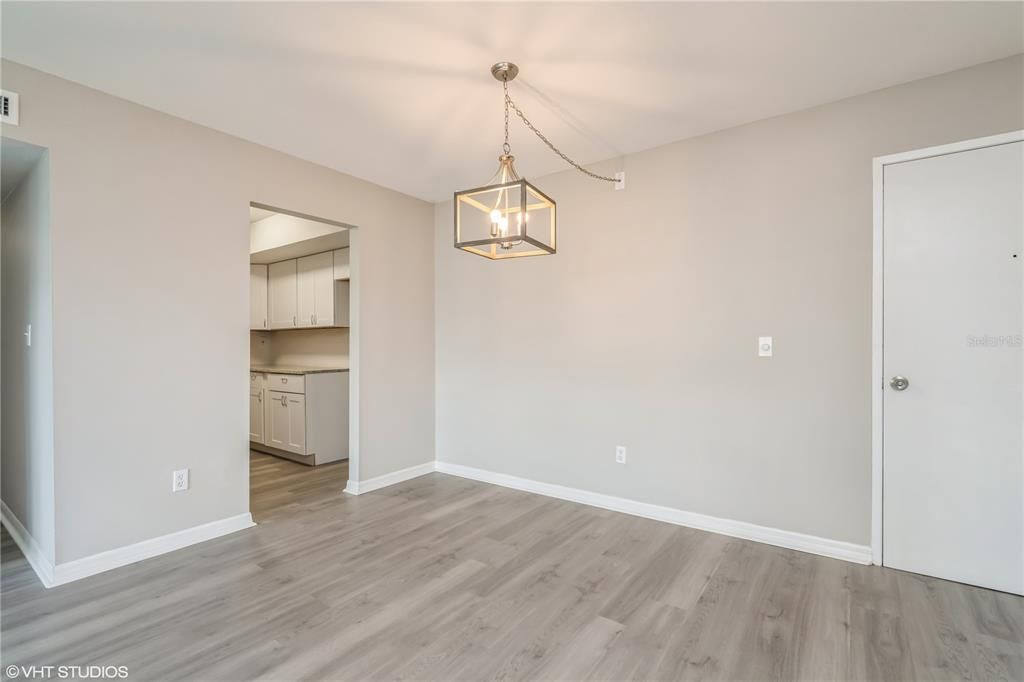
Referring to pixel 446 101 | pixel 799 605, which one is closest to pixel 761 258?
pixel 799 605

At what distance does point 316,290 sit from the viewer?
535 centimetres

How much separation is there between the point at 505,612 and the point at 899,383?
239cm

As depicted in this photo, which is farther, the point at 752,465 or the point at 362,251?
the point at 362,251

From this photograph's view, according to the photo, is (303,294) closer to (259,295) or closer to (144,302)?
(259,295)

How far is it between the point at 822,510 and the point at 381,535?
8.74 feet

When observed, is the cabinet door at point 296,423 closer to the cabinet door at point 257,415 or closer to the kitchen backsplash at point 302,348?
the cabinet door at point 257,415

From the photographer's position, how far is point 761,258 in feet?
9.71

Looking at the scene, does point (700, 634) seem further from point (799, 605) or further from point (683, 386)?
point (683, 386)

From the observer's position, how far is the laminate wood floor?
5.96 ft

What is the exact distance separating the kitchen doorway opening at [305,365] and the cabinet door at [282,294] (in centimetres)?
1

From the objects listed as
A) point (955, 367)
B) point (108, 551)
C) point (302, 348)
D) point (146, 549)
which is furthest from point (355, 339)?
point (955, 367)

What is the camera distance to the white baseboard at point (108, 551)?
7.95ft

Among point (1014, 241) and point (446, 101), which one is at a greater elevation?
point (446, 101)

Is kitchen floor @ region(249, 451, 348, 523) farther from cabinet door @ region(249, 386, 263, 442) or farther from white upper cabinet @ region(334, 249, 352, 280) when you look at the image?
white upper cabinet @ region(334, 249, 352, 280)
